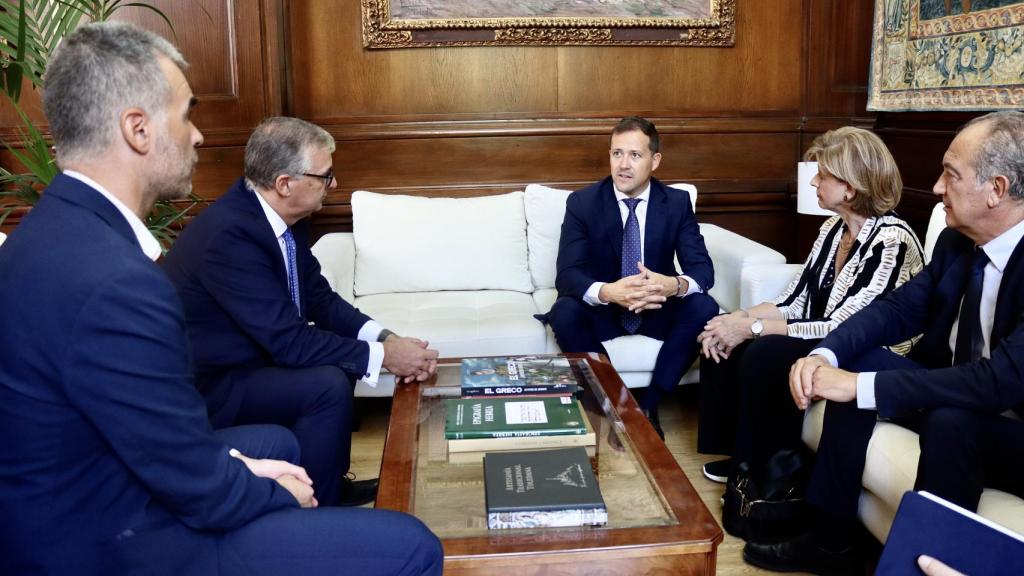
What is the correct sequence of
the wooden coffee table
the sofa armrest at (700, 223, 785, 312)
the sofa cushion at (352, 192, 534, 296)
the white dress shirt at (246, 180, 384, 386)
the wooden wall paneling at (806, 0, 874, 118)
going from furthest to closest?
1. the wooden wall paneling at (806, 0, 874, 118)
2. the sofa cushion at (352, 192, 534, 296)
3. the sofa armrest at (700, 223, 785, 312)
4. the white dress shirt at (246, 180, 384, 386)
5. the wooden coffee table

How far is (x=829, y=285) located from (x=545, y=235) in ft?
4.59

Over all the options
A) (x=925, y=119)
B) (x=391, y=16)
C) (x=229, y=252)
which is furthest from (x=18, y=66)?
(x=925, y=119)

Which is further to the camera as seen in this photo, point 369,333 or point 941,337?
point 369,333

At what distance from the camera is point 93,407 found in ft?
3.92

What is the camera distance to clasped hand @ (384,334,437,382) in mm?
2641

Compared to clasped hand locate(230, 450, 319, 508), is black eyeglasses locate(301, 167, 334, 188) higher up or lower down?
higher up

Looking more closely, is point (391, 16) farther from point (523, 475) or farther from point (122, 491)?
point (122, 491)

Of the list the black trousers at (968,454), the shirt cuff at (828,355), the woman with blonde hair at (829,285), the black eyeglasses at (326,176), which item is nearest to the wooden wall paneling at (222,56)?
the black eyeglasses at (326,176)

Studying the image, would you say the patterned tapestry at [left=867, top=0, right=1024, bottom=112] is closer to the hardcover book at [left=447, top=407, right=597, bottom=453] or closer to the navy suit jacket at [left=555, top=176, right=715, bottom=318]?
the navy suit jacket at [left=555, top=176, right=715, bottom=318]

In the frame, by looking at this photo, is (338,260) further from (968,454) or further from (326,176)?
(968,454)

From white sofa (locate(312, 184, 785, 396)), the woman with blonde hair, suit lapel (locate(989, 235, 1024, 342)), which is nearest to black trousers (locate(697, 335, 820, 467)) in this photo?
the woman with blonde hair

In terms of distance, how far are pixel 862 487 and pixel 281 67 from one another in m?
3.22

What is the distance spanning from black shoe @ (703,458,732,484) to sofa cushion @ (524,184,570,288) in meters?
1.25

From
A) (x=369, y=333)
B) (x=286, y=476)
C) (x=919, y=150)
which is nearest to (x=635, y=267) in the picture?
(x=369, y=333)
